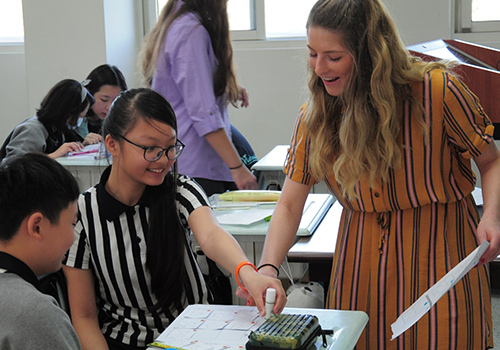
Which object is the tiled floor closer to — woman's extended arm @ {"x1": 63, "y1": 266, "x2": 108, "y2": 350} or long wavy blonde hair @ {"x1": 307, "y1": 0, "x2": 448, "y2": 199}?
long wavy blonde hair @ {"x1": 307, "y1": 0, "x2": 448, "y2": 199}

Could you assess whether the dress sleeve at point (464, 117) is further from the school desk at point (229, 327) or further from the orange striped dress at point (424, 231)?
the school desk at point (229, 327)

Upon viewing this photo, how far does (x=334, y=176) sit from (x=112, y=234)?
0.58 meters

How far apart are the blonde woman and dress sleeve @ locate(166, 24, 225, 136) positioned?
921 millimetres

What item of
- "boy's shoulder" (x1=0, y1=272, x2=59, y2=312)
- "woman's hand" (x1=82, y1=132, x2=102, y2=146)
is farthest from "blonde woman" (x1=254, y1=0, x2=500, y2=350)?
"woman's hand" (x1=82, y1=132, x2=102, y2=146)

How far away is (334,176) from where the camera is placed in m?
1.41

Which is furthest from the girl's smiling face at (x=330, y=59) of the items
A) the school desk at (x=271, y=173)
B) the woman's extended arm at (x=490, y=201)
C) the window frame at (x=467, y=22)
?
the window frame at (x=467, y=22)

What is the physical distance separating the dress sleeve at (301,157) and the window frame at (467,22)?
12.6ft

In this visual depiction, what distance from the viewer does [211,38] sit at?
7.73ft

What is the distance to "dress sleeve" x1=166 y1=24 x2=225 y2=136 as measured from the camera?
2291 mm

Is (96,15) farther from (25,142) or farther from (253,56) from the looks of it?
(25,142)

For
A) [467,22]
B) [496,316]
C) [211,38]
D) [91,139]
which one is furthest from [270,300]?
[467,22]

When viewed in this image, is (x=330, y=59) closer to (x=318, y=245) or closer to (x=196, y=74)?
(x=318, y=245)

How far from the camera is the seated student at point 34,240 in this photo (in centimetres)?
96

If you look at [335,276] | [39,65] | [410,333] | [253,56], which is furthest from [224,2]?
[39,65]
